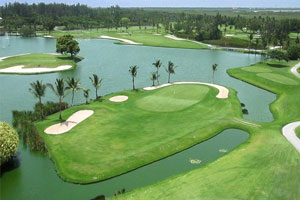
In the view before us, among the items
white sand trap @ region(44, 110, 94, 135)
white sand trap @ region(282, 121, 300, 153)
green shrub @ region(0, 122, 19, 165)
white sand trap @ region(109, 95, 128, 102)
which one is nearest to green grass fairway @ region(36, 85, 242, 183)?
white sand trap @ region(44, 110, 94, 135)

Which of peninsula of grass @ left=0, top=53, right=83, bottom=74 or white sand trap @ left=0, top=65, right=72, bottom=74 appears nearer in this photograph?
white sand trap @ left=0, top=65, right=72, bottom=74

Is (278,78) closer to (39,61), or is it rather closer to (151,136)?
(151,136)

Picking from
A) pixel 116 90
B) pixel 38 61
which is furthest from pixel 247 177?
pixel 38 61

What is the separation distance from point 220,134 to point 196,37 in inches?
5289

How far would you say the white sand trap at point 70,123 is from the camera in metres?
47.0

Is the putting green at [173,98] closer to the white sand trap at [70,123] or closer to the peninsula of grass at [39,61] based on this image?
the white sand trap at [70,123]

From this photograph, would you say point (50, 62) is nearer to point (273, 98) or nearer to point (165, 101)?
point (165, 101)

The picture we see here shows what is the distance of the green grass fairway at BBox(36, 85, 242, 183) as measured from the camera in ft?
124

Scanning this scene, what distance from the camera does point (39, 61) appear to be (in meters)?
100

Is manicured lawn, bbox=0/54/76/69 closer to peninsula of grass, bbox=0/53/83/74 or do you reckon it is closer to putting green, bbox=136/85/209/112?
peninsula of grass, bbox=0/53/83/74

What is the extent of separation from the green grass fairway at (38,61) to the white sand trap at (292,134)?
7084 cm

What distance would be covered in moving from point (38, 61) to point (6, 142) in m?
69.9

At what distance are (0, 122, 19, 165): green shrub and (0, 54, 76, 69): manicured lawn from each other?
202 feet

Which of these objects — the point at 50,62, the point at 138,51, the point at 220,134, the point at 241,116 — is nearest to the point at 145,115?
the point at 220,134
